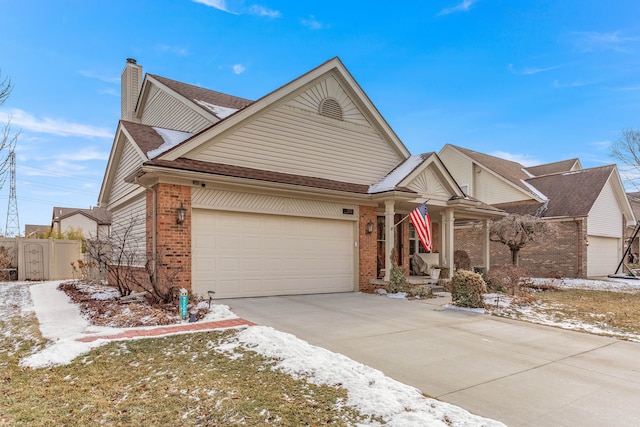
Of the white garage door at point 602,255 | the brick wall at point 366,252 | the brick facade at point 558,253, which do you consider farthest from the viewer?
the white garage door at point 602,255

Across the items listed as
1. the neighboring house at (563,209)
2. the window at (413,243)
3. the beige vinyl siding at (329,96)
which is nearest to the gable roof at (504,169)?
the neighboring house at (563,209)

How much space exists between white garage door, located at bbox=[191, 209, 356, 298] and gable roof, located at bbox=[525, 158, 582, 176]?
79.1 feet

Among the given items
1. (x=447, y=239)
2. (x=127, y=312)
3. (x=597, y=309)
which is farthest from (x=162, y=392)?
(x=447, y=239)

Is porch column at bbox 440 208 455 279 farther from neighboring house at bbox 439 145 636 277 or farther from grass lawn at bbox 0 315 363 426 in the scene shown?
grass lawn at bbox 0 315 363 426

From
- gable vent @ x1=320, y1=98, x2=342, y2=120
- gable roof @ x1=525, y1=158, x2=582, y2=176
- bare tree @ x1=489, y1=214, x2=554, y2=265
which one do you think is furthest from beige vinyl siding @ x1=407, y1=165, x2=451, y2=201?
gable roof @ x1=525, y1=158, x2=582, y2=176

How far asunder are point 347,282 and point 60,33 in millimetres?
12388

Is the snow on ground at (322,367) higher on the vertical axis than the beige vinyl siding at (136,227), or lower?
lower

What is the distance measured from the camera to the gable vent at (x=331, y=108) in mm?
12047

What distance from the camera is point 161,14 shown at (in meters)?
13.1

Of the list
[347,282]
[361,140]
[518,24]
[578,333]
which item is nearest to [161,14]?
[361,140]

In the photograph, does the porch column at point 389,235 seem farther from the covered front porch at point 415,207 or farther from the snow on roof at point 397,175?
the snow on roof at point 397,175

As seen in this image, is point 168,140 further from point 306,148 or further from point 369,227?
point 369,227

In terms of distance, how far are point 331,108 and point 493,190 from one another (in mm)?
16176

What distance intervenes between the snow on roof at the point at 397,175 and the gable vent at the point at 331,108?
8.30ft
